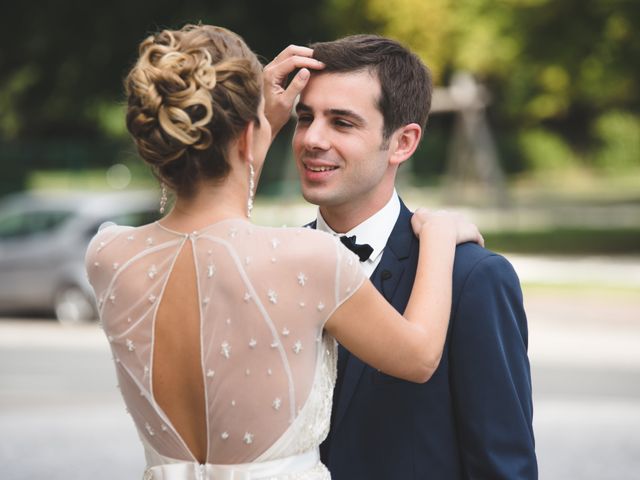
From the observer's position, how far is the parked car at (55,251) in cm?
1430

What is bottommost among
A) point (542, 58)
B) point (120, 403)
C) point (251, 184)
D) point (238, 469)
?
point (120, 403)

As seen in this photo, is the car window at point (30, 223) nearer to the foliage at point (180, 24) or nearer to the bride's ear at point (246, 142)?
the foliage at point (180, 24)

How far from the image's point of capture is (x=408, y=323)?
2.50 m

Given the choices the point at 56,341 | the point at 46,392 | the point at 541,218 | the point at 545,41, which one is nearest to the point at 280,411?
the point at 46,392

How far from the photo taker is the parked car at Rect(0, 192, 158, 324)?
14.3m

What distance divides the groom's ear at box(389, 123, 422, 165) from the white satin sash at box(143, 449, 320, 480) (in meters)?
0.94

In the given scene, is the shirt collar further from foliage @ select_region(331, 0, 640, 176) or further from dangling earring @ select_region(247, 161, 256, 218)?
foliage @ select_region(331, 0, 640, 176)

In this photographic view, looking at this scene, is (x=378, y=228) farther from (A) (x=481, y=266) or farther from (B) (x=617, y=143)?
(B) (x=617, y=143)

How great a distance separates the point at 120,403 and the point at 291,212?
705 inches

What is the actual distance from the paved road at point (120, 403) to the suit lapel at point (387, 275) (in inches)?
199

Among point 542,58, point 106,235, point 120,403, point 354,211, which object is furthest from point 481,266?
point 542,58

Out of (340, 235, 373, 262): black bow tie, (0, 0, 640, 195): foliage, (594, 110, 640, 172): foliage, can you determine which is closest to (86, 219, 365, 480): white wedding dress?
(340, 235, 373, 262): black bow tie

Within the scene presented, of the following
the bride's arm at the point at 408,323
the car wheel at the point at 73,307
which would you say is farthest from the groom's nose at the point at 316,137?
the car wheel at the point at 73,307

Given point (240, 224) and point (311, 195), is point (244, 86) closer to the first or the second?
point (240, 224)
